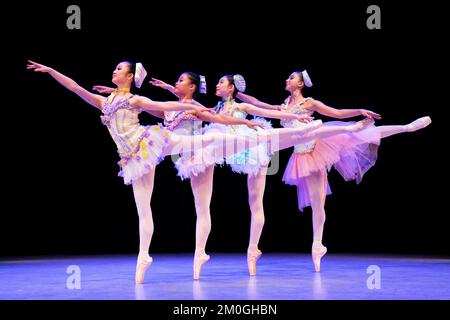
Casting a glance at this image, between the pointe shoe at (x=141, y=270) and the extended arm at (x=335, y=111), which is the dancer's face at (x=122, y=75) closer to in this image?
the pointe shoe at (x=141, y=270)

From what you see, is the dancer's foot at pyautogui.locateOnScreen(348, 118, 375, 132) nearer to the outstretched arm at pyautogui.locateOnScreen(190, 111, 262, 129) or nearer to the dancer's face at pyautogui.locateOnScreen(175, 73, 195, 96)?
the outstretched arm at pyautogui.locateOnScreen(190, 111, 262, 129)

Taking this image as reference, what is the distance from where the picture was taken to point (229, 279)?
439 centimetres

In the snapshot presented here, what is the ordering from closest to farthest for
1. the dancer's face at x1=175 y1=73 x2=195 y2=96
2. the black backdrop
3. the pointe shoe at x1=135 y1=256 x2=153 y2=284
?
the pointe shoe at x1=135 y1=256 x2=153 y2=284
the dancer's face at x1=175 y1=73 x2=195 y2=96
the black backdrop

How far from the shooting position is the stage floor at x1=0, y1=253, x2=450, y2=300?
11.5 feet

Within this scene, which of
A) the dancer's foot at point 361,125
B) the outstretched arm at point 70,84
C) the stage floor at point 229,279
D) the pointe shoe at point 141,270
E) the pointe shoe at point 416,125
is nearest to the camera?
the stage floor at point 229,279

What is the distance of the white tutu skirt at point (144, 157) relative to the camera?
157 inches

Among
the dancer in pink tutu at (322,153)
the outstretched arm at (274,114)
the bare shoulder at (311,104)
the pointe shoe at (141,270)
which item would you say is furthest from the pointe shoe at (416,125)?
the pointe shoe at (141,270)

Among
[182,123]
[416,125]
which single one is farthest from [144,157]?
[416,125]

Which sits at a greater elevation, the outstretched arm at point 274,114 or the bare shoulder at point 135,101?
the bare shoulder at point 135,101

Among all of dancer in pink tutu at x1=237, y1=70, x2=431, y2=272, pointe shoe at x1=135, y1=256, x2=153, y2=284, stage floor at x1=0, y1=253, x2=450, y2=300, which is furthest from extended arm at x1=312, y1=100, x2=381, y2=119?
pointe shoe at x1=135, y1=256, x2=153, y2=284

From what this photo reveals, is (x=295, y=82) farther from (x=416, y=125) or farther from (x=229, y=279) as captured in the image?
(x=229, y=279)

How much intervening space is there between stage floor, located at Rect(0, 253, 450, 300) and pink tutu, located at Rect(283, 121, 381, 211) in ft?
2.54

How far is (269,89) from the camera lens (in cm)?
667

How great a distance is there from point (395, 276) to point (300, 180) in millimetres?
1079
